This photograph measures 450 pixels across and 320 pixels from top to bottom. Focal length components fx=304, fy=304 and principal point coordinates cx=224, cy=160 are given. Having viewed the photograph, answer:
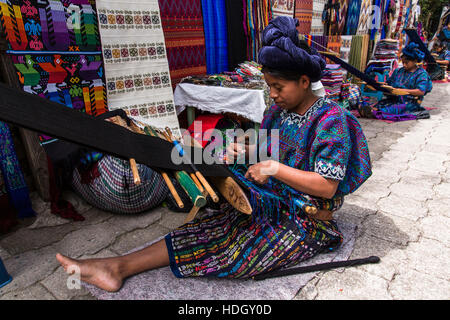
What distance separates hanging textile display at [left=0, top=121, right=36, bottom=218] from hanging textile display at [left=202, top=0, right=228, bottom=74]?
2.35m

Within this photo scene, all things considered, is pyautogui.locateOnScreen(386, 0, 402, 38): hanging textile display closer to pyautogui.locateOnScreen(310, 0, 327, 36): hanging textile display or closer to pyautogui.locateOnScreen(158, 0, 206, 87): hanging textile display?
pyautogui.locateOnScreen(310, 0, 327, 36): hanging textile display

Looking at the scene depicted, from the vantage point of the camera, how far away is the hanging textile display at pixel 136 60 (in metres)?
2.73

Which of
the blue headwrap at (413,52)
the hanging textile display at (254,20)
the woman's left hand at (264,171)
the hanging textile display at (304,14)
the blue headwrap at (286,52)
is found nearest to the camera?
the blue headwrap at (286,52)

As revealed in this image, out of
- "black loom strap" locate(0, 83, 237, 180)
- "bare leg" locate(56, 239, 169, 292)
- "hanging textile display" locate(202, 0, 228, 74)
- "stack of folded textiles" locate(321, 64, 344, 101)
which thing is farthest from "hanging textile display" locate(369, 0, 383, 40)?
"bare leg" locate(56, 239, 169, 292)

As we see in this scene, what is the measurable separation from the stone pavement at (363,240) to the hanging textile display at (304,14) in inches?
131

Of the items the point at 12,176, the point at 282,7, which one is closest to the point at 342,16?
the point at 282,7

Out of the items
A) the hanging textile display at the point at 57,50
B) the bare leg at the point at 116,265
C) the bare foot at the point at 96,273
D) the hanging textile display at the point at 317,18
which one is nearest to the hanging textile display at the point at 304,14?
the hanging textile display at the point at 317,18

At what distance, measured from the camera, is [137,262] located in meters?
1.64

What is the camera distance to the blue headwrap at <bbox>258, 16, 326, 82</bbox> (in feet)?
4.59

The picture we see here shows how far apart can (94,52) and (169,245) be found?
6.26 feet

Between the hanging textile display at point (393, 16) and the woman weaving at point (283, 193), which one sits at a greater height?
the hanging textile display at point (393, 16)

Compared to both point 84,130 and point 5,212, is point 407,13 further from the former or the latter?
point 5,212

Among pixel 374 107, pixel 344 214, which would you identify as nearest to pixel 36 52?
pixel 344 214

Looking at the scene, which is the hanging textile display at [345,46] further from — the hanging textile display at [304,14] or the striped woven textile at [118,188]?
the striped woven textile at [118,188]
